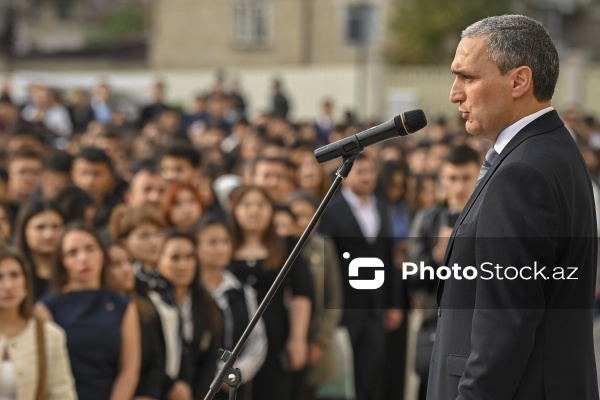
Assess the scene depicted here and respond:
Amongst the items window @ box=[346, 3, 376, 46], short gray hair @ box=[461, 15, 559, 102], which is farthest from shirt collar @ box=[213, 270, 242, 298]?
window @ box=[346, 3, 376, 46]

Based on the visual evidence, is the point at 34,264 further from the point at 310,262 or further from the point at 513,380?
the point at 513,380

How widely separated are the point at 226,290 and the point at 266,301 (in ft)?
11.8

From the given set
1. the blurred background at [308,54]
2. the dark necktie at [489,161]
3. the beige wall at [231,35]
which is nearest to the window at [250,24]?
the blurred background at [308,54]

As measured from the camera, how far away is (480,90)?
362 centimetres

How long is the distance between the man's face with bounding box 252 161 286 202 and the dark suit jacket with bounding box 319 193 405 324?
430 millimetres

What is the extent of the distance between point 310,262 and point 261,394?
0.98 m

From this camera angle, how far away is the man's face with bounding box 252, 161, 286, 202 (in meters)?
9.13

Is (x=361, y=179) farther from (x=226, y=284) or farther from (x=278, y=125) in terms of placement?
(x=278, y=125)

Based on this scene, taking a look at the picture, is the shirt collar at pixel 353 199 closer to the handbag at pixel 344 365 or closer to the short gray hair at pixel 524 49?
the handbag at pixel 344 365

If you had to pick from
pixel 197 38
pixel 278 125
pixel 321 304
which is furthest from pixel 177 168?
pixel 197 38

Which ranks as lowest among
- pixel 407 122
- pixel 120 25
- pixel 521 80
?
pixel 407 122

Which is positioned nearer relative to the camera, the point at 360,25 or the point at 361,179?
the point at 361,179

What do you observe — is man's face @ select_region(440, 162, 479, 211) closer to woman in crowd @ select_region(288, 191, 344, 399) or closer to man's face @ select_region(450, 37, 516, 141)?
woman in crowd @ select_region(288, 191, 344, 399)

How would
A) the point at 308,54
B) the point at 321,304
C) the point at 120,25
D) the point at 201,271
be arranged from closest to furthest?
the point at 201,271, the point at 321,304, the point at 308,54, the point at 120,25
